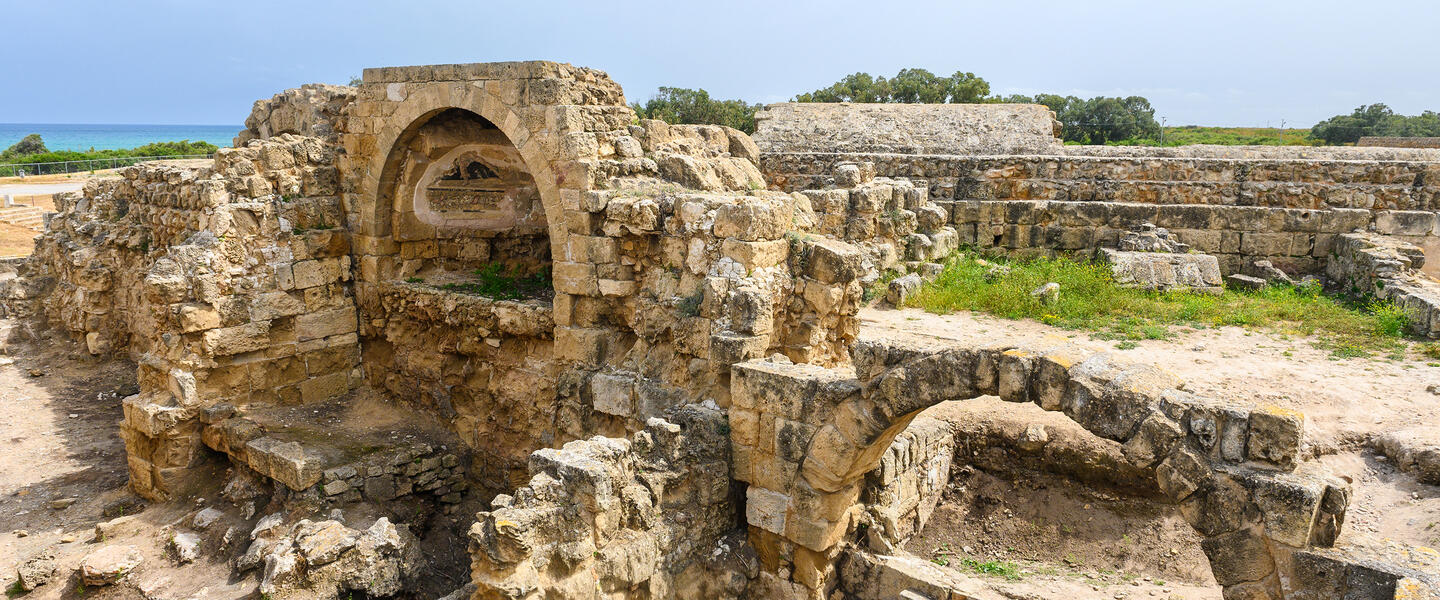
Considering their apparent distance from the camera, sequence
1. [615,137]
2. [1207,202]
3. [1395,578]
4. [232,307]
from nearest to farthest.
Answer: [1395,578] → [615,137] → [232,307] → [1207,202]

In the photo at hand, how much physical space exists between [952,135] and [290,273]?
12.3m

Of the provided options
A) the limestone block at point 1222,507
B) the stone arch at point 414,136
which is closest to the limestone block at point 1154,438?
the limestone block at point 1222,507

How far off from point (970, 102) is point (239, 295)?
21901 millimetres

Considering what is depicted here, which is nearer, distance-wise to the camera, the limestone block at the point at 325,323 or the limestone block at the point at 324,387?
the limestone block at the point at 325,323

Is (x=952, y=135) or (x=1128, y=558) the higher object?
(x=952, y=135)

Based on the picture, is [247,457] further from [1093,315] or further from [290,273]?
[1093,315]

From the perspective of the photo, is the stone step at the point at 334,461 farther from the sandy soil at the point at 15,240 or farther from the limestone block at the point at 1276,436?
the sandy soil at the point at 15,240

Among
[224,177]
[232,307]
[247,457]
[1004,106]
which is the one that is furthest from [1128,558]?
[1004,106]

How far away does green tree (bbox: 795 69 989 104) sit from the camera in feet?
88.5

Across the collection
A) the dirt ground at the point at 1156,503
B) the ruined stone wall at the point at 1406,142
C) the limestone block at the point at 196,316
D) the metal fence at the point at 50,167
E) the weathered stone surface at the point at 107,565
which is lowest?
the weathered stone surface at the point at 107,565

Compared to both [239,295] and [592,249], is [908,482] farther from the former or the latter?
[239,295]

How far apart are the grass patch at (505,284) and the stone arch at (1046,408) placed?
328cm

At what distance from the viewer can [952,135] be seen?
1712 cm

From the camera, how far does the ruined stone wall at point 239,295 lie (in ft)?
26.5
